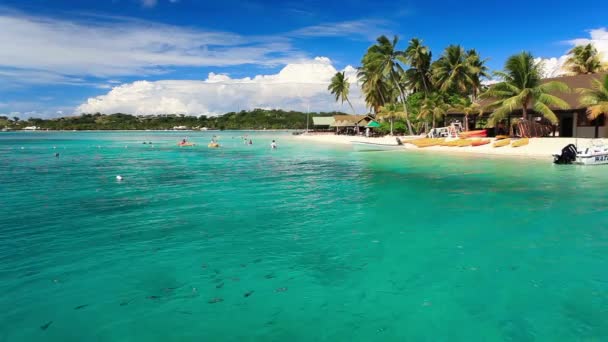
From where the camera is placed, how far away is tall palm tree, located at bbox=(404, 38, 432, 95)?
149 ft

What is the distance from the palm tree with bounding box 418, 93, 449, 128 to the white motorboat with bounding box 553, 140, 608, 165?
19287mm

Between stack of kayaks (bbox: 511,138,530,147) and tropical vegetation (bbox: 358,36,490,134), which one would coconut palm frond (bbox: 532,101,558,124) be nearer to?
stack of kayaks (bbox: 511,138,530,147)

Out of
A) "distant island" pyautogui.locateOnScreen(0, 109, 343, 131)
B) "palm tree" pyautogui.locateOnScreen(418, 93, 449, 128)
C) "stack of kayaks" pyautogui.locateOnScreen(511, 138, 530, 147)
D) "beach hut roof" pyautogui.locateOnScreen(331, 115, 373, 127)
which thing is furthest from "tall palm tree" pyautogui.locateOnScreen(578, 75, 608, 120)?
"distant island" pyautogui.locateOnScreen(0, 109, 343, 131)

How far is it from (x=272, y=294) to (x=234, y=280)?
84 centimetres

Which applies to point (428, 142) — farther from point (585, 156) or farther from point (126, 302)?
point (126, 302)

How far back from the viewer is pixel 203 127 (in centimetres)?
18588

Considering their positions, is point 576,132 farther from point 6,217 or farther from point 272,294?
point 6,217

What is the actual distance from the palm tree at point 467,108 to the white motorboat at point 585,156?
12.8 m

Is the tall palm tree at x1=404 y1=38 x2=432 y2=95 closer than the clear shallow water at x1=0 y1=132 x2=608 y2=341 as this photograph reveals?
No

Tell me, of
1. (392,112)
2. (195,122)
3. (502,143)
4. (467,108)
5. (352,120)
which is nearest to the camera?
(502,143)

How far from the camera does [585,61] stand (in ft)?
130

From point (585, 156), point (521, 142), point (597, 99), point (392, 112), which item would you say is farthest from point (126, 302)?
point (392, 112)

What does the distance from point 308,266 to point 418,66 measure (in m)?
44.4

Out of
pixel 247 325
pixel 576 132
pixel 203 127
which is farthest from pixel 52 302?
pixel 203 127
